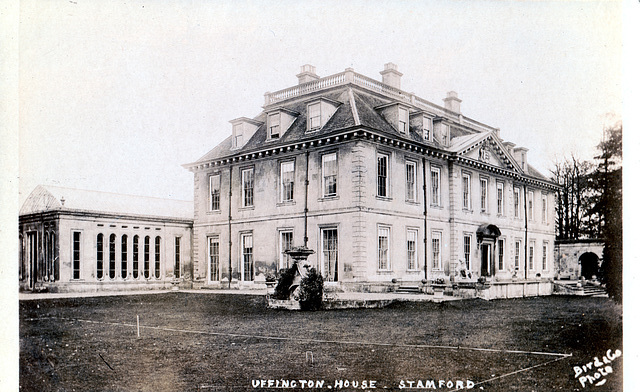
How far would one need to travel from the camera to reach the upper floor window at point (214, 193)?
35.5 feet

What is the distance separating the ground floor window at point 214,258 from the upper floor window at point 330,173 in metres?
3.28

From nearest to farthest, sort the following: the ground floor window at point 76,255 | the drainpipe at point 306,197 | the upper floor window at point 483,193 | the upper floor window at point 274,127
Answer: the ground floor window at point 76,255, the upper floor window at point 483,193, the upper floor window at point 274,127, the drainpipe at point 306,197

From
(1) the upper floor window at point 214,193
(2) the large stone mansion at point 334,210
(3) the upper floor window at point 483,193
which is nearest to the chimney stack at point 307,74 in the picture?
(2) the large stone mansion at point 334,210

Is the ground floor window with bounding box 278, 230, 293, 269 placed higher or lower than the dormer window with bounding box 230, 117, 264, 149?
lower

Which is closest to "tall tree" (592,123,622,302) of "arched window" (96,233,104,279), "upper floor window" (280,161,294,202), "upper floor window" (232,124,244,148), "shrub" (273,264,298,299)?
"upper floor window" (232,124,244,148)

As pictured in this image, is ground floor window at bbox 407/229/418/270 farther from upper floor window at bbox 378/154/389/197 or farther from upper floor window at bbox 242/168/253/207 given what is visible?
upper floor window at bbox 242/168/253/207

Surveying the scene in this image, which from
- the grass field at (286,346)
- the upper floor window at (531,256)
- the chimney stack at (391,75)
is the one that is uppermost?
the chimney stack at (391,75)

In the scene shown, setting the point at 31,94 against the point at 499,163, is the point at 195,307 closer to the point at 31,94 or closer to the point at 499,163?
the point at 31,94

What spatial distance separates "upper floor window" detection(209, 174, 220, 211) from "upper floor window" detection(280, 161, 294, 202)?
6.98 feet

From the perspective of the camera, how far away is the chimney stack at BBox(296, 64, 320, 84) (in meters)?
8.86

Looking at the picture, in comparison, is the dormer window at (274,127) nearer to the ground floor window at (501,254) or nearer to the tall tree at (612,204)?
the ground floor window at (501,254)

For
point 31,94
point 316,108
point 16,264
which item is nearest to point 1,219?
point 16,264

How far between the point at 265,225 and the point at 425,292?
3989mm

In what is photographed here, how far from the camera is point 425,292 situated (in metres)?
12.5
